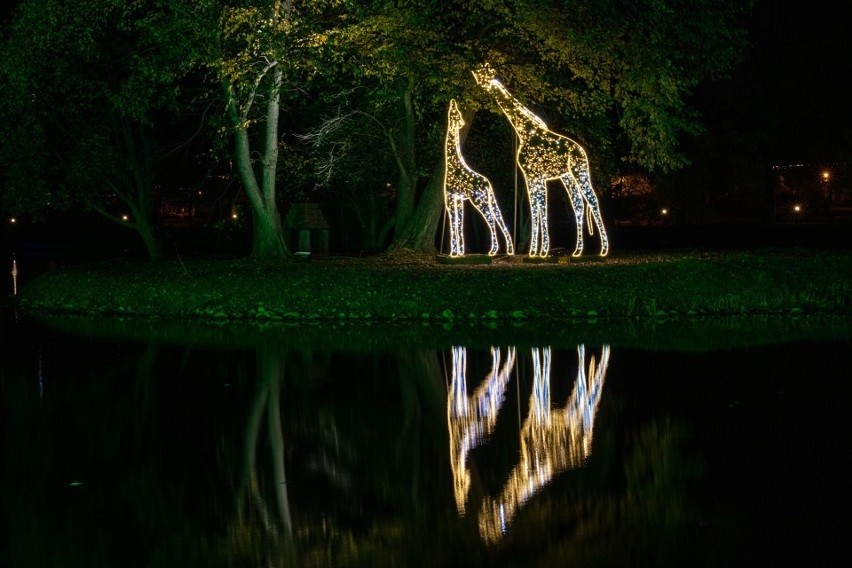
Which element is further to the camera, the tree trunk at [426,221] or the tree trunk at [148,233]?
the tree trunk at [148,233]

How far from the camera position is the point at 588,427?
395 inches

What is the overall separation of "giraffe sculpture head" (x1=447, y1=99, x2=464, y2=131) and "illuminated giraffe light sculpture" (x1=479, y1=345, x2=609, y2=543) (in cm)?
1288

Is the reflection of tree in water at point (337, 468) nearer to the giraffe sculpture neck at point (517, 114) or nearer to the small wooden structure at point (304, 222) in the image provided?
the giraffe sculpture neck at point (517, 114)

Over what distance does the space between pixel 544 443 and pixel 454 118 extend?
55.5 feet

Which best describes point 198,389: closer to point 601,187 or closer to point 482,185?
point 482,185

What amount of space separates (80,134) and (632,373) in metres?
23.8

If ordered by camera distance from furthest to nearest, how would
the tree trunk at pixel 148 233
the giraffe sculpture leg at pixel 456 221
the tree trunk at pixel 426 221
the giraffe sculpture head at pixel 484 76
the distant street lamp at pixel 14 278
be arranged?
the tree trunk at pixel 148 233 < the tree trunk at pixel 426 221 < the distant street lamp at pixel 14 278 < the giraffe sculpture leg at pixel 456 221 < the giraffe sculpture head at pixel 484 76

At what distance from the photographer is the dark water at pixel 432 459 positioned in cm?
678

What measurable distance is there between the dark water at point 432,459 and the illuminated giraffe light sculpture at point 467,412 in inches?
1.4

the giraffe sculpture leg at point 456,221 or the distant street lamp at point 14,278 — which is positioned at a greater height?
the giraffe sculpture leg at point 456,221

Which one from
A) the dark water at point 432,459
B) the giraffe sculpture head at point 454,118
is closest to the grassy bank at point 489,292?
the giraffe sculpture head at point 454,118

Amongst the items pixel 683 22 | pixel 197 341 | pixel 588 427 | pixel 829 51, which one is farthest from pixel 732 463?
pixel 829 51

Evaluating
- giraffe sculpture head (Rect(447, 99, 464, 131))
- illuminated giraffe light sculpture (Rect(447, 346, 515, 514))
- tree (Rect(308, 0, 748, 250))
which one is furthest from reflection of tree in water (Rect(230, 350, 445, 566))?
giraffe sculpture head (Rect(447, 99, 464, 131))

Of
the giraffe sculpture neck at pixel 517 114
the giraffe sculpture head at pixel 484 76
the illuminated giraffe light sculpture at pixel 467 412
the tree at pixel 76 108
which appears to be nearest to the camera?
the illuminated giraffe light sculpture at pixel 467 412
